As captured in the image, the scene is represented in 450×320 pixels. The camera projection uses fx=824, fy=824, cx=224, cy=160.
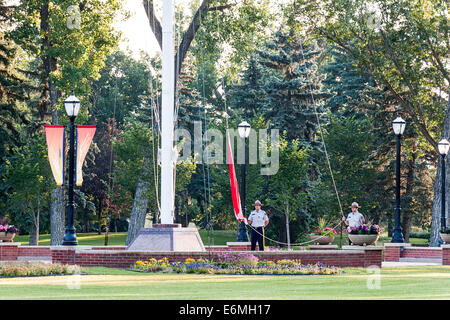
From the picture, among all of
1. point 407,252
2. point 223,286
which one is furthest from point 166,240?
point 407,252

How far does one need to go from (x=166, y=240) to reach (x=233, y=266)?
2.86 m

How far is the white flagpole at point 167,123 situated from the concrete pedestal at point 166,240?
2.25ft

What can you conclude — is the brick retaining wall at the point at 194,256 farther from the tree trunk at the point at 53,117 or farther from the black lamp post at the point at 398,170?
the tree trunk at the point at 53,117

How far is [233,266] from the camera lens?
2127cm

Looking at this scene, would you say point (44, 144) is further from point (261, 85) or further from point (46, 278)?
point (46, 278)

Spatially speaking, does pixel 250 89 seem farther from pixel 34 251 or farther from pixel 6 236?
pixel 6 236

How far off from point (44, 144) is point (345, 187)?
58.5 ft

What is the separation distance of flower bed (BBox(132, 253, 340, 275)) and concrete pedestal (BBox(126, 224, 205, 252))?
1.18 metres

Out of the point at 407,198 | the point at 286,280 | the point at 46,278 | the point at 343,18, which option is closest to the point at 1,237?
the point at 46,278

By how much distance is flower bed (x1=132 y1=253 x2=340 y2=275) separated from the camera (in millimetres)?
20656

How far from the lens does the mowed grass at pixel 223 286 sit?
14.3 meters

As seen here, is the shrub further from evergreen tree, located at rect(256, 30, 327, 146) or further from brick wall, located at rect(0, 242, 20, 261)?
evergreen tree, located at rect(256, 30, 327, 146)

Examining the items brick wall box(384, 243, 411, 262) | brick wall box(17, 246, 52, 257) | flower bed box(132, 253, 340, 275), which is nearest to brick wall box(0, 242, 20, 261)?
brick wall box(17, 246, 52, 257)

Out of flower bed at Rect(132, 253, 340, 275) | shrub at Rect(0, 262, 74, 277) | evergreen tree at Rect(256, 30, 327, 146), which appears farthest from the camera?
evergreen tree at Rect(256, 30, 327, 146)
